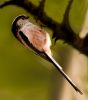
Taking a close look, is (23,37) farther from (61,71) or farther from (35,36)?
(61,71)

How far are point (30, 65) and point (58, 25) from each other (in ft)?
0.43

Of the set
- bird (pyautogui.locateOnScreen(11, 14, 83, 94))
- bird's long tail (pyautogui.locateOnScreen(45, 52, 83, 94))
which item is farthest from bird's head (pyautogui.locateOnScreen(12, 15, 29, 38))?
bird's long tail (pyautogui.locateOnScreen(45, 52, 83, 94))

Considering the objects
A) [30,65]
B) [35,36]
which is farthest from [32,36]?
[30,65]

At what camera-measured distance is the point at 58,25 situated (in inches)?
57.6

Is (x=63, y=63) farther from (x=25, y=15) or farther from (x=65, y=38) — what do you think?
(x=25, y=15)

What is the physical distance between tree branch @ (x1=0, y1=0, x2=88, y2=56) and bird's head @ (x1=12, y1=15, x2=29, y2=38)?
0.10 feet

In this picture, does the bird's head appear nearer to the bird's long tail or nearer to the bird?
the bird

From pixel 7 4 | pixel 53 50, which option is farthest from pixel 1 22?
pixel 53 50

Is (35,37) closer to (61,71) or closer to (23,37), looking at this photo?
(23,37)

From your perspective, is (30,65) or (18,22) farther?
(30,65)

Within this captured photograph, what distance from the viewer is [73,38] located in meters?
1.49

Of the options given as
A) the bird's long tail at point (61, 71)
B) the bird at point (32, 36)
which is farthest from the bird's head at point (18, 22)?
the bird's long tail at point (61, 71)

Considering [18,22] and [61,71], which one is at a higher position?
[18,22]

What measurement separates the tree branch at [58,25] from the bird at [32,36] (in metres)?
0.03
